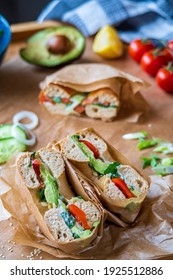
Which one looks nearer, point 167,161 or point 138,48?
point 167,161

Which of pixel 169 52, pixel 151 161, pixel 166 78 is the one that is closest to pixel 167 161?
pixel 151 161

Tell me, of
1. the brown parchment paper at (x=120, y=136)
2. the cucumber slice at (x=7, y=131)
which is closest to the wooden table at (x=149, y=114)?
the brown parchment paper at (x=120, y=136)

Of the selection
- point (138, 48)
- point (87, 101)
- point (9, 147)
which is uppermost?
point (9, 147)

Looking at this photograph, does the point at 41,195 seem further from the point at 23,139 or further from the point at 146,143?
the point at 146,143

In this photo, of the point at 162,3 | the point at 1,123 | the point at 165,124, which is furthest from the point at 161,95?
the point at 1,123

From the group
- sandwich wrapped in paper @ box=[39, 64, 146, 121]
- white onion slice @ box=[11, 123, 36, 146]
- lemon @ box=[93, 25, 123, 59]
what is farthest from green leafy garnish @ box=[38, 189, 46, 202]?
lemon @ box=[93, 25, 123, 59]
